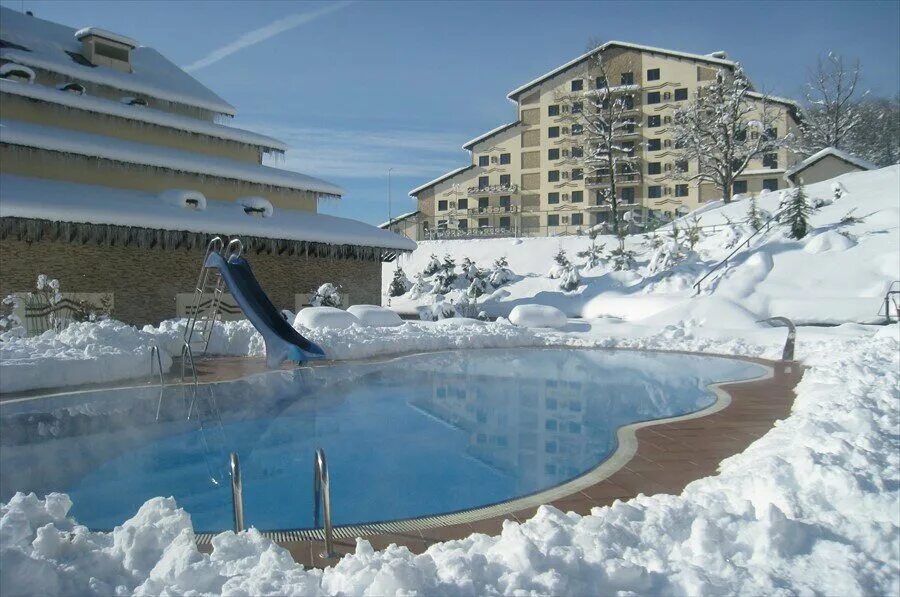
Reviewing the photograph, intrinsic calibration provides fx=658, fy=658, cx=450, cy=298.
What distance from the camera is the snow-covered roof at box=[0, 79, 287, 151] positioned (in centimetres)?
1923

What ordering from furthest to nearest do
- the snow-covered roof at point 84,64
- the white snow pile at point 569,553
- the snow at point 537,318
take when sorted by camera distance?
the snow-covered roof at point 84,64 < the snow at point 537,318 < the white snow pile at point 569,553

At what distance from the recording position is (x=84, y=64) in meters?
22.9

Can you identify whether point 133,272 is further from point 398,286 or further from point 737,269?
point 737,269

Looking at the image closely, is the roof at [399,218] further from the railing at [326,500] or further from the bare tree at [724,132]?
the railing at [326,500]

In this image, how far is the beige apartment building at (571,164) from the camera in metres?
43.8

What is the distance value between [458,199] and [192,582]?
48.7 meters

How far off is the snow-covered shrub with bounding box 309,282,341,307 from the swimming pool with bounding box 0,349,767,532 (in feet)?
28.2

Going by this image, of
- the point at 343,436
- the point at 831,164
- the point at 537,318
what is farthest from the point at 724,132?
the point at 343,436

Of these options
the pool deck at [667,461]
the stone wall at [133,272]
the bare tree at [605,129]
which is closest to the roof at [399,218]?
the bare tree at [605,129]

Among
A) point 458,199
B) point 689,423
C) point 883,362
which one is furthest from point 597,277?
point 458,199

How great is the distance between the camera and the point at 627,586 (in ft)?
10.6

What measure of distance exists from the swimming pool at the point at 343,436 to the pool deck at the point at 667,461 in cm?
50

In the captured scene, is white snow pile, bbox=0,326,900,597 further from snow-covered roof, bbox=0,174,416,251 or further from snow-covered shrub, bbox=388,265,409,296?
snow-covered shrub, bbox=388,265,409,296

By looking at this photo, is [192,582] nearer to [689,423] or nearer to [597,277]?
[689,423]
